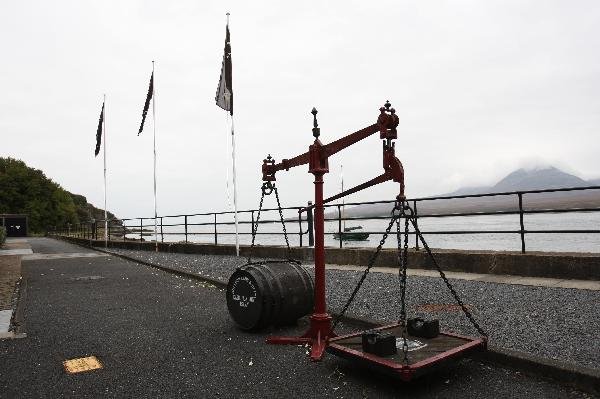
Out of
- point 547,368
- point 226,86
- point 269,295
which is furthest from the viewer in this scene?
point 226,86

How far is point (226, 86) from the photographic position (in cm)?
1345

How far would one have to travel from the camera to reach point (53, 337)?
205 inches

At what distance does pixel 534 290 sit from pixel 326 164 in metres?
4.07

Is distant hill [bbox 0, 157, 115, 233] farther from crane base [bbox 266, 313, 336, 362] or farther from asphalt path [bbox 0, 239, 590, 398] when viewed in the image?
crane base [bbox 266, 313, 336, 362]

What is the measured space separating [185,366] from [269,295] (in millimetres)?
1179

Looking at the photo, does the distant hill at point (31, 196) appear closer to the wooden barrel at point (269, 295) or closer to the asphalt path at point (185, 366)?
the asphalt path at point (185, 366)

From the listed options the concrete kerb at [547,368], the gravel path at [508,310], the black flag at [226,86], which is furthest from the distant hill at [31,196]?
the concrete kerb at [547,368]

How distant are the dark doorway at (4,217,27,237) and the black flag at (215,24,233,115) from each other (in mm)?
51684

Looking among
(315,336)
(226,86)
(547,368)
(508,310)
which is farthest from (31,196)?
(547,368)

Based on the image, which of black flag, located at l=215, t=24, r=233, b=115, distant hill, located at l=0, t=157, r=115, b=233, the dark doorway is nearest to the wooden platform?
black flag, located at l=215, t=24, r=233, b=115

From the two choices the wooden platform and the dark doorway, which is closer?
the wooden platform

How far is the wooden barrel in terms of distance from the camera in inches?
196

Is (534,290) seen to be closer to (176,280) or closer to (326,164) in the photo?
(326,164)

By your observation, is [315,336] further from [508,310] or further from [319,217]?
[508,310]
